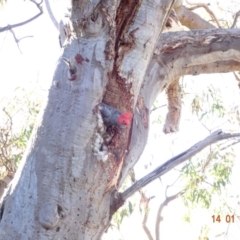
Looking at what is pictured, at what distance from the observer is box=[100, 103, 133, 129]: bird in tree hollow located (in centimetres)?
135

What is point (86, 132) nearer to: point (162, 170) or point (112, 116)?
point (112, 116)

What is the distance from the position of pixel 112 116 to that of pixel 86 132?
0.09 metres

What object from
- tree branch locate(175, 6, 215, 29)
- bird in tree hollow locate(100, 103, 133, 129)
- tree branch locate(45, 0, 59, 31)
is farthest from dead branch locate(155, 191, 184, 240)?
bird in tree hollow locate(100, 103, 133, 129)

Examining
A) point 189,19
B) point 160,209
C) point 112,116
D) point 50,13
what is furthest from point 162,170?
point 160,209

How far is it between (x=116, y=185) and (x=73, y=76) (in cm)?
30

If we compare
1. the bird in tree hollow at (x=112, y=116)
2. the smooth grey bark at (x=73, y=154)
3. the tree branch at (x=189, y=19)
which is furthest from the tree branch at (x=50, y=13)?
the bird in tree hollow at (x=112, y=116)

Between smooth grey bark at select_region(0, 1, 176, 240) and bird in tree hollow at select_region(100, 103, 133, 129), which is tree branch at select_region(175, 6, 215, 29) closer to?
smooth grey bark at select_region(0, 1, 176, 240)

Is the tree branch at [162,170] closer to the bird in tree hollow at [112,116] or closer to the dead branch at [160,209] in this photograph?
the bird in tree hollow at [112,116]

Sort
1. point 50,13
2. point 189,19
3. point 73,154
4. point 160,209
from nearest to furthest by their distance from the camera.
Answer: point 73,154 → point 189,19 → point 50,13 → point 160,209

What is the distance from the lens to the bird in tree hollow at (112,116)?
53.0 inches

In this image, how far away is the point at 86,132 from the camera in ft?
Answer: 4.26

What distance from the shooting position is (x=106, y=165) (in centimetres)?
132

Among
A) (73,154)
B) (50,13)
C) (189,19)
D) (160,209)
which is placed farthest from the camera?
(160,209)

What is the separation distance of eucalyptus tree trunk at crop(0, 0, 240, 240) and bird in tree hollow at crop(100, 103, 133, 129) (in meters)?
0.02
